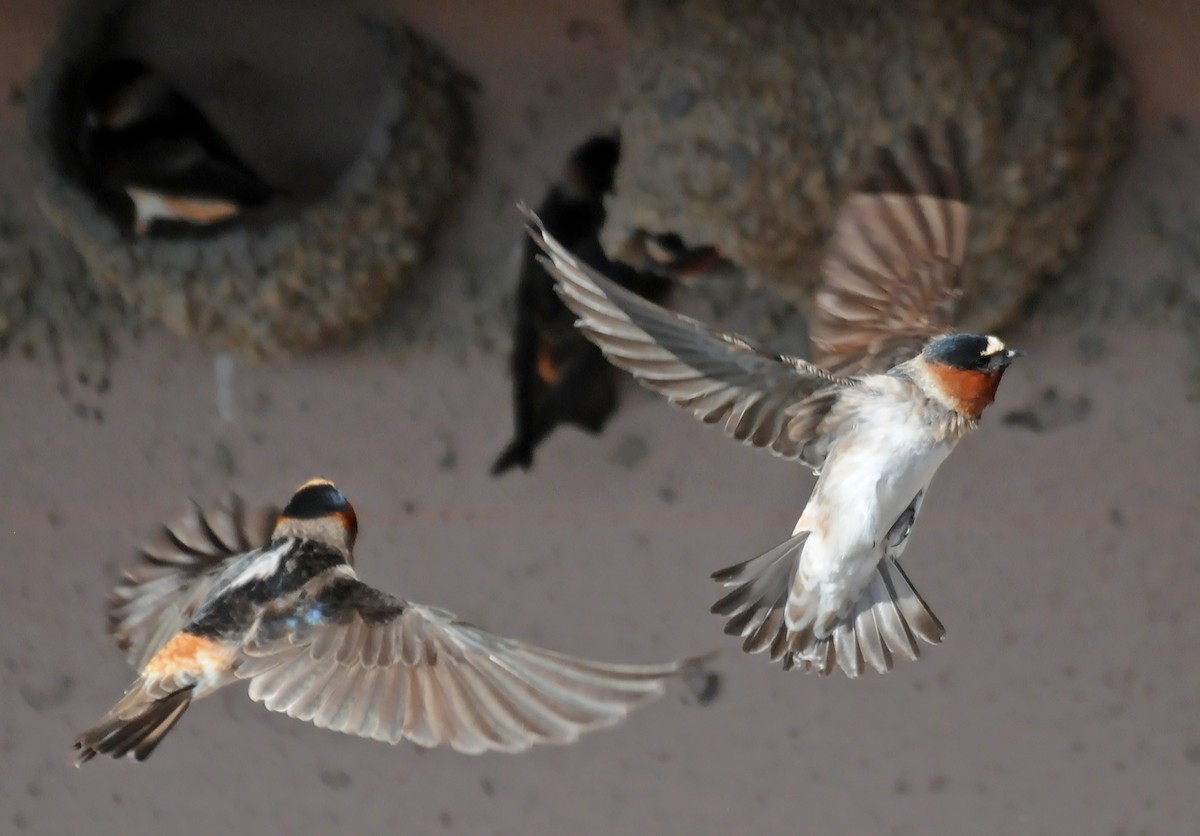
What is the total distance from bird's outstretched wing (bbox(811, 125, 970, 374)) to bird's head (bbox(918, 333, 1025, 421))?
0.23ft

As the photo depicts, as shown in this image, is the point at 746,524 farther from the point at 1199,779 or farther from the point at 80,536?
the point at 80,536

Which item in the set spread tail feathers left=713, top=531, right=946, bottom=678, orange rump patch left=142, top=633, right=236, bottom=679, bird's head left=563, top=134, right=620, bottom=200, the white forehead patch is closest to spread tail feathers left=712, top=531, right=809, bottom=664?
spread tail feathers left=713, top=531, right=946, bottom=678

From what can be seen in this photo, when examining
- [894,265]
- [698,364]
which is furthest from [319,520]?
[894,265]

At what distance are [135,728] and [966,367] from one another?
2.26 ft

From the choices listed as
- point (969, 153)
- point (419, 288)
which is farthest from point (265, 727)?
point (969, 153)

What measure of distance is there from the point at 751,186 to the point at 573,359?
323 mm

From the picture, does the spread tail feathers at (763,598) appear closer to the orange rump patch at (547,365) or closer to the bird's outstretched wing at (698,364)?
the bird's outstretched wing at (698,364)

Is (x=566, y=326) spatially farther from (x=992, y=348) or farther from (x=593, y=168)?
(x=992, y=348)

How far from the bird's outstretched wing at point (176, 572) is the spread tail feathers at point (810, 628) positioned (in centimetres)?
42

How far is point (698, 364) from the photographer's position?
50.8 inches

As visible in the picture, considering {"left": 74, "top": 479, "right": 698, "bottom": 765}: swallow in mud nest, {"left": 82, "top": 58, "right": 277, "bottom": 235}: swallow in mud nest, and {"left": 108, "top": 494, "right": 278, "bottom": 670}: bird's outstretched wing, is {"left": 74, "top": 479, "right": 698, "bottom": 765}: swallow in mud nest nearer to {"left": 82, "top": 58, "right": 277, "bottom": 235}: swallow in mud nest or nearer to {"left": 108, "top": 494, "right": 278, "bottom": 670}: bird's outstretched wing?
{"left": 108, "top": 494, "right": 278, "bottom": 670}: bird's outstretched wing

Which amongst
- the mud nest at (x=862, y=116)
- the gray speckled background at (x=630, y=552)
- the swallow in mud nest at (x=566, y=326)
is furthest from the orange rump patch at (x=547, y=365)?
the mud nest at (x=862, y=116)

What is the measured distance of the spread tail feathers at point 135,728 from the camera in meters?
1.31

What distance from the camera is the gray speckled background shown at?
1.91m
